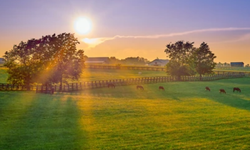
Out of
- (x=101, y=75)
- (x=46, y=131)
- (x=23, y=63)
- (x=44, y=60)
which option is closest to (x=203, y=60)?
(x=101, y=75)

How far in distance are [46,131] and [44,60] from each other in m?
28.6

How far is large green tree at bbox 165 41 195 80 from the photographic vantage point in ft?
230

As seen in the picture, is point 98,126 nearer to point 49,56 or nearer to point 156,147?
point 156,147

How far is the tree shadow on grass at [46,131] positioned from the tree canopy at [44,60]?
20166mm

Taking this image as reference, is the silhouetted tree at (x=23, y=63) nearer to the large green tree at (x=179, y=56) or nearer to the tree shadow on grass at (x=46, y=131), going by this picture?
the tree shadow on grass at (x=46, y=131)

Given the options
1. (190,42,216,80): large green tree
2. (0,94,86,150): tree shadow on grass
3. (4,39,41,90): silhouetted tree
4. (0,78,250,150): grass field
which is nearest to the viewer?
(0,94,86,150): tree shadow on grass

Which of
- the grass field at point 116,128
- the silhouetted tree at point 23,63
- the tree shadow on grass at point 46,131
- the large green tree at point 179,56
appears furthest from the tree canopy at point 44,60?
the large green tree at point 179,56

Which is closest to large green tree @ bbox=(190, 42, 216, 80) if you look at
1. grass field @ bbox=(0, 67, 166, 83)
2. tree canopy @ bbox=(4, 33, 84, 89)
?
grass field @ bbox=(0, 67, 166, 83)

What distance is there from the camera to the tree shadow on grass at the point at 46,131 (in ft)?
43.8

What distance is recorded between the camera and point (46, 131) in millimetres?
15695

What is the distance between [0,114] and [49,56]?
80.0 ft

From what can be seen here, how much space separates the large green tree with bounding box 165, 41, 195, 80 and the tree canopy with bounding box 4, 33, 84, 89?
32.6 m

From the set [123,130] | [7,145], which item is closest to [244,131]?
[123,130]

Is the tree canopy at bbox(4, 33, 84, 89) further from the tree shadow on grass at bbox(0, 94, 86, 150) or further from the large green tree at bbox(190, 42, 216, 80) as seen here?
the large green tree at bbox(190, 42, 216, 80)
